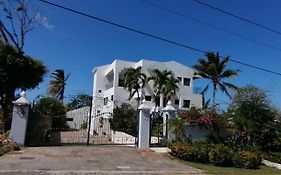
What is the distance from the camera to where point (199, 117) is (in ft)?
59.6

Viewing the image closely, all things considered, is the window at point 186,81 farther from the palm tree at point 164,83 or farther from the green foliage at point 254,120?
the green foliage at point 254,120

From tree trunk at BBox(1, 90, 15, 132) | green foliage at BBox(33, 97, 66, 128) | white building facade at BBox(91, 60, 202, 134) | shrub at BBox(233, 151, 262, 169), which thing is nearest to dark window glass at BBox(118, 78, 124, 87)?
white building facade at BBox(91, 60, 202, 134)

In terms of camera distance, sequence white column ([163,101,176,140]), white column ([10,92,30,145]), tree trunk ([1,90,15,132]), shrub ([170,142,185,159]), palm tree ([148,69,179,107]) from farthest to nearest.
→ palm tree ([148,69,179,107])
tree trunk ([1,90,15,132])
white column ([163,101,176,140])
white column ([10,92,30,145])
shrub ([170,142,185,159])

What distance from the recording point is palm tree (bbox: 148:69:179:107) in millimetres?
37531

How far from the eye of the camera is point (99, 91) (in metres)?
43.0

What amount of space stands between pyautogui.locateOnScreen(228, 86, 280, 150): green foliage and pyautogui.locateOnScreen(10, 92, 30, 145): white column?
10.7 meters

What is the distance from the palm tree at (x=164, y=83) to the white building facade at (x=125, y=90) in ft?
4.53

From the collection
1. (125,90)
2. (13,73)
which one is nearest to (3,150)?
(13,73)

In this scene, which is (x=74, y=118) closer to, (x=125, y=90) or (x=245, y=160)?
(x=125, y=90)

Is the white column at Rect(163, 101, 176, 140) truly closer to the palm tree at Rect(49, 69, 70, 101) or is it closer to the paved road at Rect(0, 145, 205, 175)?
the paved road at Rect(0, 145, 205, 175)

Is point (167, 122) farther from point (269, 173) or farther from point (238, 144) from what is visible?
point (269, 173)

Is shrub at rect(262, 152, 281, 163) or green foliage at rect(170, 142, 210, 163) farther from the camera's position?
shrub at rect(262, 152, 281, 163)

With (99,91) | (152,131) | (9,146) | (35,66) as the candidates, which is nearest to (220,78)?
(99,91)

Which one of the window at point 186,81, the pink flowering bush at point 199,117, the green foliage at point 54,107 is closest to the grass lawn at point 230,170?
the pink flowering bush at point 199,117
